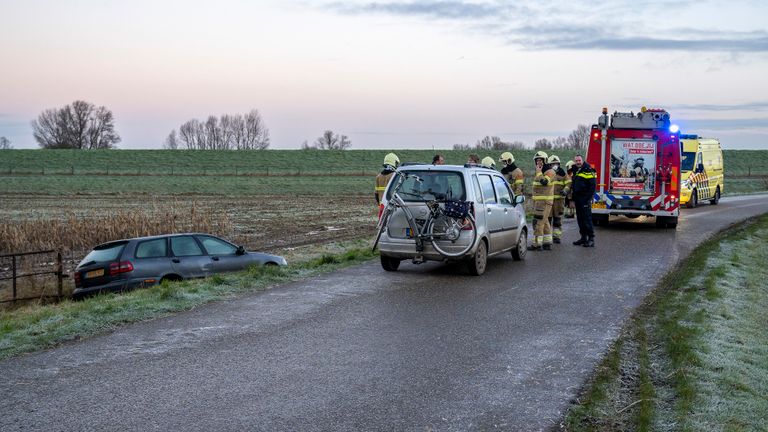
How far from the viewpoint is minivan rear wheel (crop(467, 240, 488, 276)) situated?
12.7 meters

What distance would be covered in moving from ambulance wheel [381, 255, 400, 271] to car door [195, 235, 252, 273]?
333 cm

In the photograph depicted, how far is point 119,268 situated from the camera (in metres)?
13.4

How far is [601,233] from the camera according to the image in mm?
20672

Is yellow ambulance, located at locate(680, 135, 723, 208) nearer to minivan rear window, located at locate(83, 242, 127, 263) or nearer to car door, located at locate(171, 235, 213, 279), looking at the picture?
car door, located at locate(171, 235, 213, 279)

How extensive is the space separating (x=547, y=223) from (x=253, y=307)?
8263mm

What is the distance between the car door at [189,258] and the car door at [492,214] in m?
5.34

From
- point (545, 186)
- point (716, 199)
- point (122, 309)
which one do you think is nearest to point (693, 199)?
point (716, 199)

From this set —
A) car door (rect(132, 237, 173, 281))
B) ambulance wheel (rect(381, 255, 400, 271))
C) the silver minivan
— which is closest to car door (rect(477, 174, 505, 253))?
the silver minivan

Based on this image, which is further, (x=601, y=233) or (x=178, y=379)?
(x=601, y=233)

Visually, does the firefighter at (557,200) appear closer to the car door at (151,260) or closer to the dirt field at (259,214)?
the dirt field at (259,214)

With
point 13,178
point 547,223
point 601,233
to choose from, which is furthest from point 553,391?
point 13,178

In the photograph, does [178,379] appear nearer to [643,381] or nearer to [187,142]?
[643,381]

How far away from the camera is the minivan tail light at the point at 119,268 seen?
43.9 feet

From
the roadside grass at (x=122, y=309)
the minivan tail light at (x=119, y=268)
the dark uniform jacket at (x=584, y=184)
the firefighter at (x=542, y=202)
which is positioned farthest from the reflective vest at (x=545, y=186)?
the minivan tail light at (x=119, y=268)
